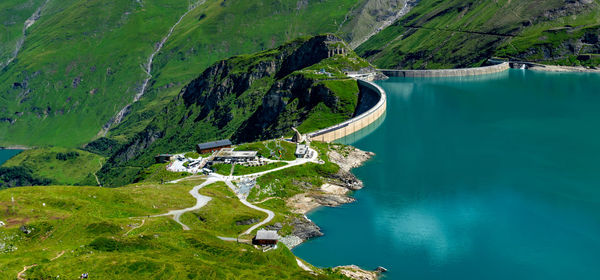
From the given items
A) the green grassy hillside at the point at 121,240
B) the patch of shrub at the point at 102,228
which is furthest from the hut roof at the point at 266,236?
the patch of shrub at the point at 102,228

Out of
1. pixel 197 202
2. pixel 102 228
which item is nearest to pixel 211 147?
pixel 197 202

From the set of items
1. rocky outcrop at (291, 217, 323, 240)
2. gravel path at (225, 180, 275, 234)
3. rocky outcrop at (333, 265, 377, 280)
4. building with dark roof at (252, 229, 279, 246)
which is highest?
building with dark roof at (252, 229, 279, 246)

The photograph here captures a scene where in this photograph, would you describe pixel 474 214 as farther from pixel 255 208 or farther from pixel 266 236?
pixel 266 236

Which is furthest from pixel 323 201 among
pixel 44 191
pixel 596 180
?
A: pixel 596 180

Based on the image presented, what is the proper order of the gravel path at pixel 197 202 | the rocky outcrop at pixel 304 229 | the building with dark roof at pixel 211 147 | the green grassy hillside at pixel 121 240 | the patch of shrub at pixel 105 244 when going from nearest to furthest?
1. the green grassy hillside at pixel 121 240
2. the patch of shrub at pixel 105 244
3. the gravel path at pixel 197 202
4. the rocky outcrop at pixel 304 229
5. the building with dark roof at pixel 211 147

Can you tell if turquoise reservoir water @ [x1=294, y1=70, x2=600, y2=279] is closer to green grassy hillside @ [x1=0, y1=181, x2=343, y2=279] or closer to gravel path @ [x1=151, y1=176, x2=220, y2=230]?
green grassy hillside @ [x1=0, y1=181, x2=343, y2=279]

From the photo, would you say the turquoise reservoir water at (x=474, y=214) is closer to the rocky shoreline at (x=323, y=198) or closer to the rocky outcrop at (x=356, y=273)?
the rocky shoreline at (x=323, y=198)

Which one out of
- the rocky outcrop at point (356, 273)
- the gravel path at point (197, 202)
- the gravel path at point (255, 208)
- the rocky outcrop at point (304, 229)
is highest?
the gravel path at point (197, 202)

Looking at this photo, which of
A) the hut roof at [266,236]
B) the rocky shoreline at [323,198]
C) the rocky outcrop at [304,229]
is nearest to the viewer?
the hut roof at [266,236]

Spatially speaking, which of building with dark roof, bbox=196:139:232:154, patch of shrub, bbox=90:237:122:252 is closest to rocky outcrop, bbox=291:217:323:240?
patch of shrub, bbox=90:237:122:252
